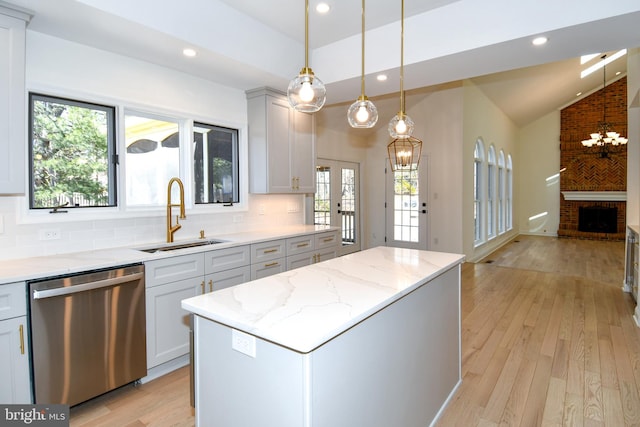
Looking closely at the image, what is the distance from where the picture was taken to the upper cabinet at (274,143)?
3918mm

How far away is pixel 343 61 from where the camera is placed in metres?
3.66

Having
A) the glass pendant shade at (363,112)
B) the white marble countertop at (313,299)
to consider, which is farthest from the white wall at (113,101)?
the glass pendant shade at (363,112)

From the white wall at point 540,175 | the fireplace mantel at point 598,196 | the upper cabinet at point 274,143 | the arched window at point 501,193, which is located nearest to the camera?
the upper cabinet at point 274,143

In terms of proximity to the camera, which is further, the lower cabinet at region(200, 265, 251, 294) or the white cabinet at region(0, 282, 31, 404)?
the lower cabinet at region(200, 265, 251, 294)

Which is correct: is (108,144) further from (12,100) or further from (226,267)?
(226,267)

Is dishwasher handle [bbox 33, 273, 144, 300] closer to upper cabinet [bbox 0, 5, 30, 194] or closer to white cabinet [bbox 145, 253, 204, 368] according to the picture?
white cabinet [bbox 145, 253, 204, 368]

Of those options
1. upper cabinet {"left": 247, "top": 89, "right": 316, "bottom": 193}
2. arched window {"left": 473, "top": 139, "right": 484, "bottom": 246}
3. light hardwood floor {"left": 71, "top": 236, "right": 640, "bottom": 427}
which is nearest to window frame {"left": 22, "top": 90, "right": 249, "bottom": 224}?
upper cabinet {"left": 247, "top": 89, "right": 316, "bottom": 193}

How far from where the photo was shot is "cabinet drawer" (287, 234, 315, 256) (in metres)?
3.72

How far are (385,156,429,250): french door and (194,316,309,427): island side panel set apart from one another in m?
6.11

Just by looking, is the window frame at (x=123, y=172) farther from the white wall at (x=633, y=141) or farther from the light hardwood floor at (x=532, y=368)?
the white wall at (x=633, y=141)

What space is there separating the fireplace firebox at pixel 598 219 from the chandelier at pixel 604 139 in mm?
1554

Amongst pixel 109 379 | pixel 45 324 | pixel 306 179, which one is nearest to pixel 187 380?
pixel 109 379

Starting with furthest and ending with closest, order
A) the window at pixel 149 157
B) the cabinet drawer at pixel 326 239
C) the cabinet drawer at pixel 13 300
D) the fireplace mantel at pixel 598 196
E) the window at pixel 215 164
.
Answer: the fireplace mantel at pixel 598 196 → the cabinet drawer at pixel 326 239 → the window at pixel 215 164 → the window at pixel 149 157 → the cabinet drawer at pixel 13 300

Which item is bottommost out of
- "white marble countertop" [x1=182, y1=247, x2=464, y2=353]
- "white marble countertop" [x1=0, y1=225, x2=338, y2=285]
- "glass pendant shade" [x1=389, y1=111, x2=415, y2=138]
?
"white marble countertop" [x1=182, y1=247, x2=464, y2=353]
